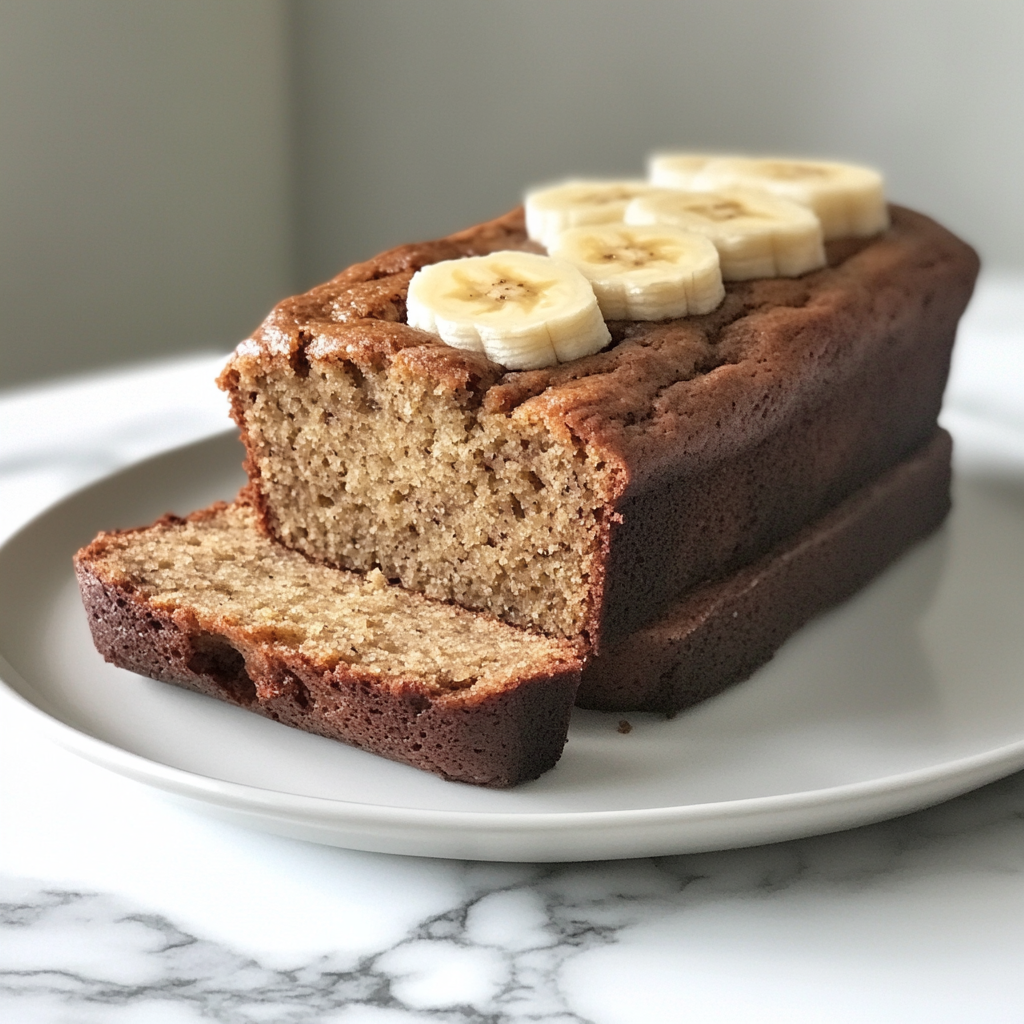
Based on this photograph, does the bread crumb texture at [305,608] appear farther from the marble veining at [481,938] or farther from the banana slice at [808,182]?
the banana slice at [808,182]

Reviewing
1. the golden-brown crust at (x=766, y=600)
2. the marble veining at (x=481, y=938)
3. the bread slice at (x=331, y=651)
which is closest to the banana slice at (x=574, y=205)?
the golden-brown crust at (x=766, y=600)

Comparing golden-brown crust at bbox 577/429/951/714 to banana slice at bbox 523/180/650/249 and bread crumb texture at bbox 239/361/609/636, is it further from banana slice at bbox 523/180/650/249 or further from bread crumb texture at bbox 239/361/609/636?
banana slice at bbox 523/180/650/249

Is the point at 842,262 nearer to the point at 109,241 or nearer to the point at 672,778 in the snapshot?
the point at 672,778

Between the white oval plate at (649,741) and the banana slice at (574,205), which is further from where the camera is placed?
the banana slice at (574,205)

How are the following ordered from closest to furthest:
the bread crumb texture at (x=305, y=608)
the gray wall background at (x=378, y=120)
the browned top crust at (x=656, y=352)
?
the bread crumb texture at (x=305, y=608) < the browned top crust at (x=656, y=352) < the gray wall background at (x=378, y=120)

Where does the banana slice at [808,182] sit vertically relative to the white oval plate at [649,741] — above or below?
above

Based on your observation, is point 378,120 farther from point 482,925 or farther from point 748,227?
point 482,925
